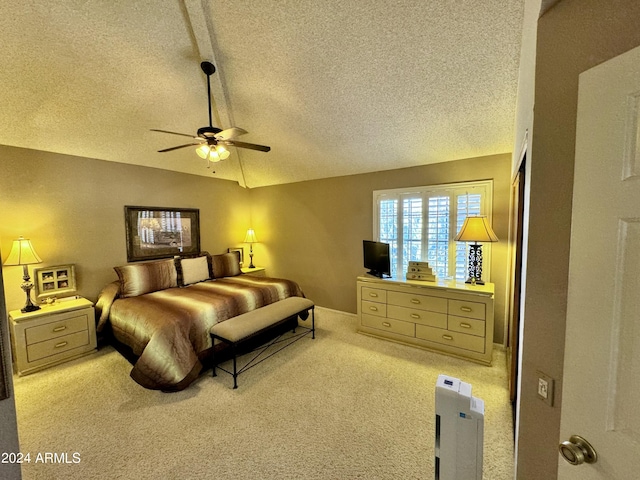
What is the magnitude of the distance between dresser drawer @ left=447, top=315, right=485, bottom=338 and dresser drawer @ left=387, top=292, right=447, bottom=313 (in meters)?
0.14

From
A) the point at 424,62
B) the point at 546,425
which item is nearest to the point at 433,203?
the point at 424,62

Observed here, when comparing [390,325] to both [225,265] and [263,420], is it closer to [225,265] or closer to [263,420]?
[263,420]

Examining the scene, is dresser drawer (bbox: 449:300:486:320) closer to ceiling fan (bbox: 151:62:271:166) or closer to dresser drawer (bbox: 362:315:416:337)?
dresser drawer (bbox: 362:315:416:337)

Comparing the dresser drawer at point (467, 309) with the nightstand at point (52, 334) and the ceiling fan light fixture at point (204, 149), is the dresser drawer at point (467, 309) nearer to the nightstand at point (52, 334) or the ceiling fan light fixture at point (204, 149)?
the ceiling fan light fixture at point (204, 149)

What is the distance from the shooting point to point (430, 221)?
3.53 metres

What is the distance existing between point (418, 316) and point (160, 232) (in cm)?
404

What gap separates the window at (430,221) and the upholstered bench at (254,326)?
1.59 metres

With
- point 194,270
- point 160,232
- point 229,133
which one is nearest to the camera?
point 229,133

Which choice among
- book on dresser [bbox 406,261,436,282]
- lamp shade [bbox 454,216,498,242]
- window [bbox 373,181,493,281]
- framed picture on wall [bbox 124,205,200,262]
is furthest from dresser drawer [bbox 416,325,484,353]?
framed picture on wall [bbox 124,205,200,262]

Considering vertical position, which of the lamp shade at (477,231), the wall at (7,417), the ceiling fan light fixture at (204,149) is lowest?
the wall at (7,417)

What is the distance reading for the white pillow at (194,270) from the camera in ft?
12.8

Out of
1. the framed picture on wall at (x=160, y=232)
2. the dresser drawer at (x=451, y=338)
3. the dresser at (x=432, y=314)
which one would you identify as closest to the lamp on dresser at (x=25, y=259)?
the framed picture on wall at (x=160, y=232)

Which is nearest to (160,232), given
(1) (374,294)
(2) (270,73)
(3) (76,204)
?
(3) (76,204)

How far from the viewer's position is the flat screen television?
3.51 meters
